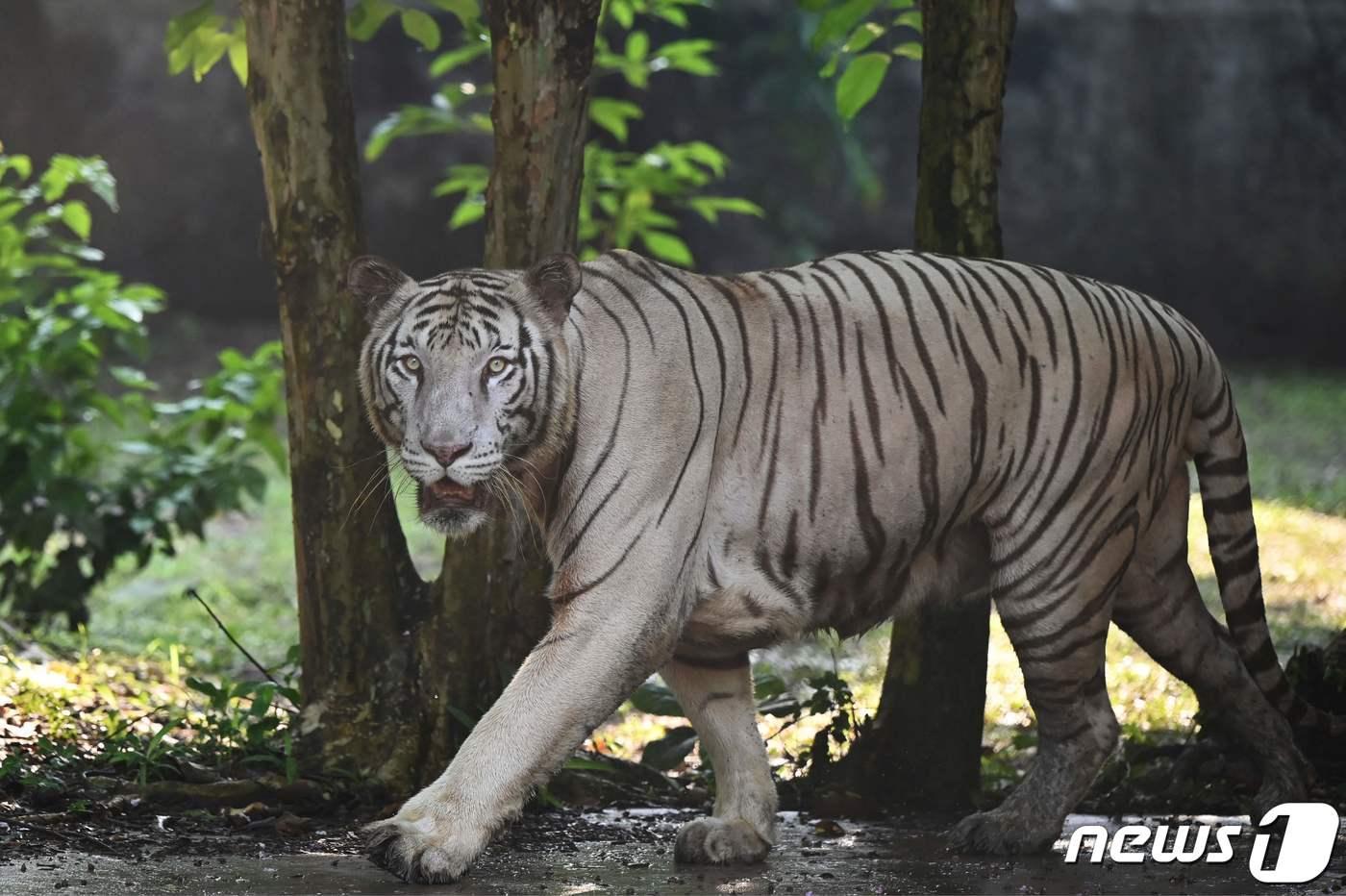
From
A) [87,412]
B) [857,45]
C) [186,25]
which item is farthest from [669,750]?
[87,412]

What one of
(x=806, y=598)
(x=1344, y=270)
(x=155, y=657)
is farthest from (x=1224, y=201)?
(x=806, y=598)

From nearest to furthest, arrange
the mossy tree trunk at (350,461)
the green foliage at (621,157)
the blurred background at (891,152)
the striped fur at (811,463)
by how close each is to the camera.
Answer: the striped fur at (811,463) → the mossy tree trunk at (350,461) → the green foliage at (621,157) → the blurred background at (891,152)

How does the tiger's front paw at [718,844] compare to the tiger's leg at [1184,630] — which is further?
the tiger's leg at [1184,630]

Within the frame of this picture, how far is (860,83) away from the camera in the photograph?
4.83 metres

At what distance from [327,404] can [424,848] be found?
1.54m

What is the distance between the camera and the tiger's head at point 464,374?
11.3 feet

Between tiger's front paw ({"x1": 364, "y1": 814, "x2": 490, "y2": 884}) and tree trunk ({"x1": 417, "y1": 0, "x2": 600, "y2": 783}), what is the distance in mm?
1050

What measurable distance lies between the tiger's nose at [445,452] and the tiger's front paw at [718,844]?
106cm

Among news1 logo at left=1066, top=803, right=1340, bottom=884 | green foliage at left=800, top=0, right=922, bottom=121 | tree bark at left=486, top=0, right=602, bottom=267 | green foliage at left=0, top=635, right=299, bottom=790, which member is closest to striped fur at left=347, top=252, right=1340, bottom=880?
news1 logo at left=1066, top=803, right=1340, bottom=884

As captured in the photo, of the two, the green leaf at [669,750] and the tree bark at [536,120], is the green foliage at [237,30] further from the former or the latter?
the green leaf at [669,750]

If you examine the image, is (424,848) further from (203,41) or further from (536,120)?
(203,41)

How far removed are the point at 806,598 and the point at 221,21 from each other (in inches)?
104

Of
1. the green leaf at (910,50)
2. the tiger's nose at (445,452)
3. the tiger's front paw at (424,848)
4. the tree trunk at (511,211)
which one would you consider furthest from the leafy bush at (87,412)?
the tiger's front paw at (424,848)

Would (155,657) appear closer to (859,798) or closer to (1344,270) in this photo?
(859,798)
